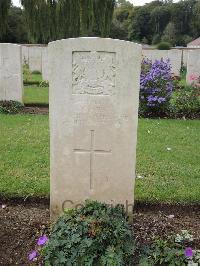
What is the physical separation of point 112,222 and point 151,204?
124cm

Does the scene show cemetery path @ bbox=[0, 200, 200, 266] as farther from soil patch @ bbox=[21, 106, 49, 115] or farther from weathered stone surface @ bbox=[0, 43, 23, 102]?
weathered stone surface @ bbox=[0, 43, 23, 102]

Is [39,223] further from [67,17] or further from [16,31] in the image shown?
[16,31]

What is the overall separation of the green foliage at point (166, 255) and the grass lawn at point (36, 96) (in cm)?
813

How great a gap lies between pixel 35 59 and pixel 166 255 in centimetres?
1874

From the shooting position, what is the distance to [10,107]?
9555 millimetres

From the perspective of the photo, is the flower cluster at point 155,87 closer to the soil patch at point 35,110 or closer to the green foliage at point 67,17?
the soil patch at point 35,110

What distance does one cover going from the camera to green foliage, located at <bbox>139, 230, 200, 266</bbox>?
9.50 ft

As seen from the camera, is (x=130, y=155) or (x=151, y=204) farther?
(x=151, y=204)

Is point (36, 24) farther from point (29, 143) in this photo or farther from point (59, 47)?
point (59, 47)

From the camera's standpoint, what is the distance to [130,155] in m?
3.39

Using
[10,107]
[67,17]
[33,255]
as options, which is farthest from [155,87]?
[67,17]

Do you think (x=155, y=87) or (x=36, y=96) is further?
(x=36, y=96)

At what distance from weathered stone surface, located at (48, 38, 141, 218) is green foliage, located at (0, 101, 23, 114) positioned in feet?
20.0

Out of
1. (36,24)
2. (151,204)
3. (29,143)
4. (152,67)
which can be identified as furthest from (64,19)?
(151,204)
